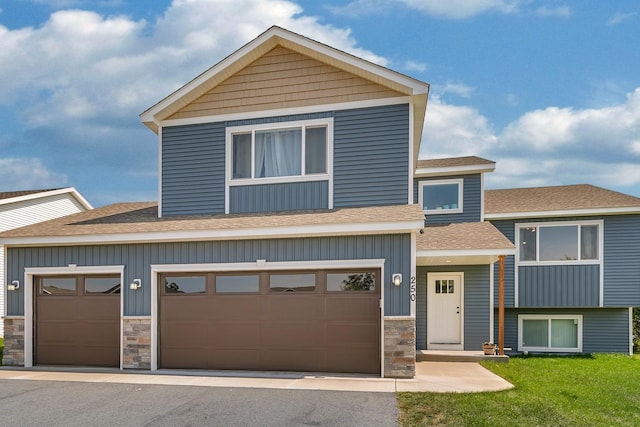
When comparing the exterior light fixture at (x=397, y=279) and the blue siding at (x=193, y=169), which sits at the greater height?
the blue siding at (x=193, y=169)

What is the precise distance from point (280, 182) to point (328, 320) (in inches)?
128

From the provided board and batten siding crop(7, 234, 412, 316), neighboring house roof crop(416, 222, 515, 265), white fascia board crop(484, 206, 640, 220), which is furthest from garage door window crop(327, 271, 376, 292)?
white fascia board crop(484, 206, 640, 220)

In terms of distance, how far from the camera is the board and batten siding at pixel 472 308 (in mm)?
13078

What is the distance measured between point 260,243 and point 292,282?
1.00 metres

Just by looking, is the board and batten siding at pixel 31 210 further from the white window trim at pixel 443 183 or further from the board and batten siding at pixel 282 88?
the white window trim at pixel 443 183

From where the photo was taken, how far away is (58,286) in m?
10.7

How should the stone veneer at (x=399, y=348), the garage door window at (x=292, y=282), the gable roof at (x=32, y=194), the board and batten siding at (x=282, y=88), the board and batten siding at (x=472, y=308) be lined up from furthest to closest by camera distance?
the gable roof at (x=32, y=194)
the board and batten siding at (x=472, y=308)
the board and batten siding at (x=282, y=88)
the garage door window at (x=292, y=282)
the stone veneer at (x=399, y=348)

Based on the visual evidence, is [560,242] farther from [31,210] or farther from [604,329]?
[31,210]

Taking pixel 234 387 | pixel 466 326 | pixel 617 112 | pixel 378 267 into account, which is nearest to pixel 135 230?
pixel 234 387

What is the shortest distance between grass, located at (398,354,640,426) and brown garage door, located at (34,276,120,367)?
651 centimetres

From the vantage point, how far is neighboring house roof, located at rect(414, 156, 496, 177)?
13812 millimetres

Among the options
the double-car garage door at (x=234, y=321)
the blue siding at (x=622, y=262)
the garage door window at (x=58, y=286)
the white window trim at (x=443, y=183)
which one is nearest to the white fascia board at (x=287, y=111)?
the double-car garage door at (x=234, y=321)

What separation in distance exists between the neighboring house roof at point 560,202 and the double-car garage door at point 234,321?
7.14 meters

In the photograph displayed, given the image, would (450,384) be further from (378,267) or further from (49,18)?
(49,18)
